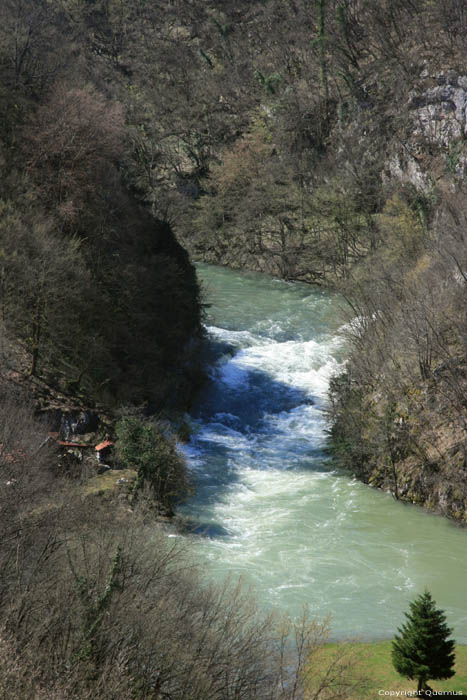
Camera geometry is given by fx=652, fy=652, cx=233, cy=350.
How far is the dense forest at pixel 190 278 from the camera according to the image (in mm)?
13859

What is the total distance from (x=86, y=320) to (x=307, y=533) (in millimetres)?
13912

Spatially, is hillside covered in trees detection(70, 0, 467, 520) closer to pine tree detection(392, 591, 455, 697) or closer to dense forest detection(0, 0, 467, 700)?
dense forest detection(0, 0, 467, 700)

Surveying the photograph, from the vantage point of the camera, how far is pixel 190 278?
42.4 metres

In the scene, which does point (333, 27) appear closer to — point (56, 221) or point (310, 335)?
point (310, 335)

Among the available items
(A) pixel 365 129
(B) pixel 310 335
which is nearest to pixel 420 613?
(B) pixel 310 335

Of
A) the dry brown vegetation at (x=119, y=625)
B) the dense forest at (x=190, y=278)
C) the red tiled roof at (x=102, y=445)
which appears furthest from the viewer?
the red tiled roof at (x=102, y=445)

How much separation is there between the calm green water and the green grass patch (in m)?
0.98

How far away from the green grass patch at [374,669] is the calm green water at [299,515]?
98cm

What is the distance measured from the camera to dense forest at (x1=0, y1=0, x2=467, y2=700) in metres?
13.9

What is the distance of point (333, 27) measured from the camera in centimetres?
7881

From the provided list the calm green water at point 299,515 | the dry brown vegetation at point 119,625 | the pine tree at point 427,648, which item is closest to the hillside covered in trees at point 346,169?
the calm green water at point 299,515

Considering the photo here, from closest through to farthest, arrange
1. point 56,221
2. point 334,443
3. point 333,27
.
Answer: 1. point 334,443
2. point 56,221
3. point 333,27

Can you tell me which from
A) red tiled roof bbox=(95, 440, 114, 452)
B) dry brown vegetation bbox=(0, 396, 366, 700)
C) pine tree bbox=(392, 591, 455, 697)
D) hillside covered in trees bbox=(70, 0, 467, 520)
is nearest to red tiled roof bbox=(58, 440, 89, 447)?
red tiled roof bbox=(95, 440, 114, 452)

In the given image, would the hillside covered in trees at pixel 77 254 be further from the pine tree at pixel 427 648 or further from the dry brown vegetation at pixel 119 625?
the pine tree at pixel 427 648
